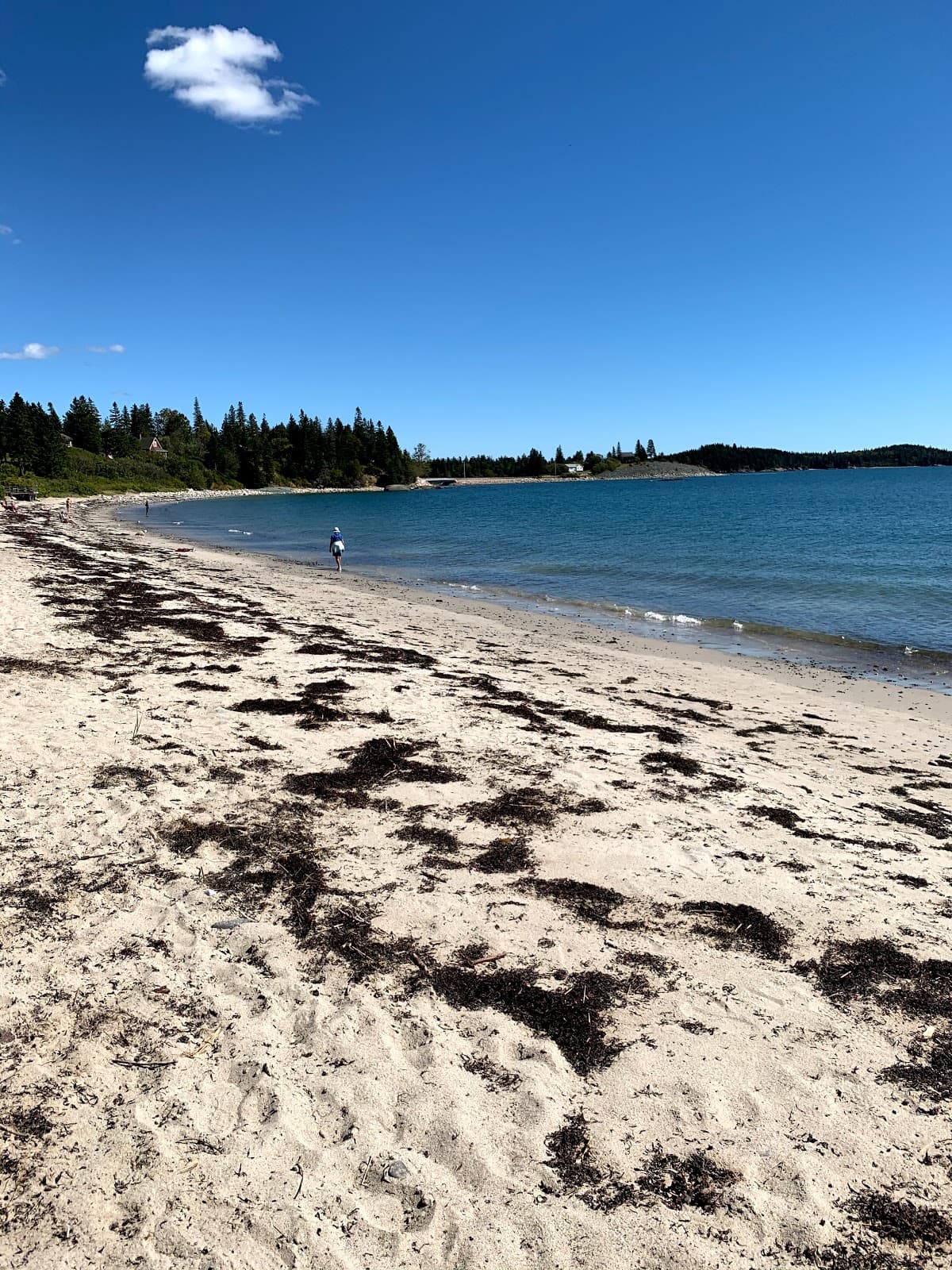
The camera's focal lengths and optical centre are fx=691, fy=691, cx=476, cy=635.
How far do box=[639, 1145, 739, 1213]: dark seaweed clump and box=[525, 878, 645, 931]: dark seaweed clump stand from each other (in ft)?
6.10

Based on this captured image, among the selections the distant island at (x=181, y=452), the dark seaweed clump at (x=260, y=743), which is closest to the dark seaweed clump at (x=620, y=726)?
the dark seaweed clump at (x=260, y=743)

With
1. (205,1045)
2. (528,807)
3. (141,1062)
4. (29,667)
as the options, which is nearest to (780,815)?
(528,807)

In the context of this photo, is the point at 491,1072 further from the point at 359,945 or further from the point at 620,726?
the point at 620,726

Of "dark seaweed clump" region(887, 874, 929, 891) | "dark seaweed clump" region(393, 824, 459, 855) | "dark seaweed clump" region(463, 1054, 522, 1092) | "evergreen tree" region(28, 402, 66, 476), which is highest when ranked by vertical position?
"evergreen tree" region(28, 402, 66, 476)

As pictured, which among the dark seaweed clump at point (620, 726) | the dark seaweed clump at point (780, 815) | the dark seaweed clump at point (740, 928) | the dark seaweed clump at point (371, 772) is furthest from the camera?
the dark seaweed clump at point (620, 726)

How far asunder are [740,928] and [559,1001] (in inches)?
67.7

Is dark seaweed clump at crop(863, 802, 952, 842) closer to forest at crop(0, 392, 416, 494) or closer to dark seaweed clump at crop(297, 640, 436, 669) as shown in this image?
dark seaweed clump at crop(297, 640, 436, 669)

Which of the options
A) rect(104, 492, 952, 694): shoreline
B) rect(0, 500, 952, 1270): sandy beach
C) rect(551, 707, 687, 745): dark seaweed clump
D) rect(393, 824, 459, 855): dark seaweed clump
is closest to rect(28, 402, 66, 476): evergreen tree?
rect(104, 492, 952, 694): shoreline

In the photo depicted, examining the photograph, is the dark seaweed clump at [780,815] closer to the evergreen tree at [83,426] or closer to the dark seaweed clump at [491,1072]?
the dark seaweed clump at [491,1072]

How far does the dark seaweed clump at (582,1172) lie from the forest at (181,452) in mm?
100971

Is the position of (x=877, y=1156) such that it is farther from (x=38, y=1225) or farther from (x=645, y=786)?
(x=645, y=786)

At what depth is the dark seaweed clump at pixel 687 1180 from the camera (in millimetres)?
3105

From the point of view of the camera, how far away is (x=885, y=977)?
4715mm

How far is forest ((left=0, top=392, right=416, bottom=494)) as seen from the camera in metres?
99.8
